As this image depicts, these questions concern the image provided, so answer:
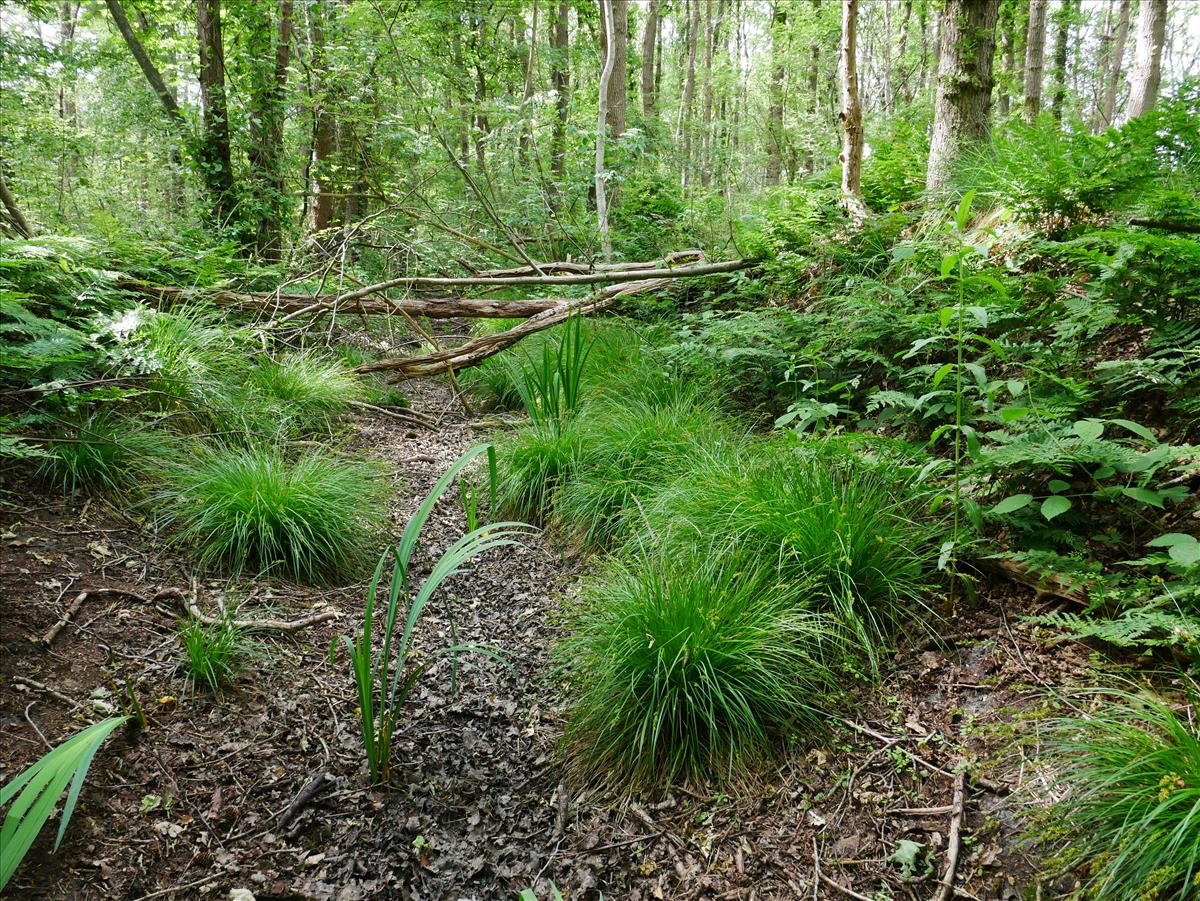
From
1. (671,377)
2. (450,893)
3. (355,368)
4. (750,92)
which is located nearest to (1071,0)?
(750,92)

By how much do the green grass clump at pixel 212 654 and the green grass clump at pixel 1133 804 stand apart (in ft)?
8.25

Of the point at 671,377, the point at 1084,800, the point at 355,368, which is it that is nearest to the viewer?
the point at 1084,800

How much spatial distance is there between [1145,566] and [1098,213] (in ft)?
7.53

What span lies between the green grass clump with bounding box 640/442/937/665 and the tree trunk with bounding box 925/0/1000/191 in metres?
3.35

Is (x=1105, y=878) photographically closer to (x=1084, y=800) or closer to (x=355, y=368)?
(x=1084, y=800)

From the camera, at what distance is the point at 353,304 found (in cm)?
560

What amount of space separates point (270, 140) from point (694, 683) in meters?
8.88

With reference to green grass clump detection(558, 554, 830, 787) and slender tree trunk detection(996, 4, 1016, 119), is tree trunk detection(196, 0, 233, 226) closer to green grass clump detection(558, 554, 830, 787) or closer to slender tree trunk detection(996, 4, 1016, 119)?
green grass clump detection(558, 554, 830, 787)

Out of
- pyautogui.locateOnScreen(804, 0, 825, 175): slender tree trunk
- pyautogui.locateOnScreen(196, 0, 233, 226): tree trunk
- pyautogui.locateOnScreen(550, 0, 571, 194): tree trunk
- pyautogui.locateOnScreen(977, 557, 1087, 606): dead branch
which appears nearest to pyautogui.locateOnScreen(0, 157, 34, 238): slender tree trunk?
pyautogui.locateOnScreen(196, 0, 233, 226): tree trunk

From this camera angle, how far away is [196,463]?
10.8 ft

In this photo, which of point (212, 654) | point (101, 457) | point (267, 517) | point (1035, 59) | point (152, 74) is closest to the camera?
point (212, 654)

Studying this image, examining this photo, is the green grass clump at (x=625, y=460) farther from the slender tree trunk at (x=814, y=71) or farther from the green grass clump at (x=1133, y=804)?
the slender tree trunk at (x=814, y=71)

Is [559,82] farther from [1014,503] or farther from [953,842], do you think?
[953,842]

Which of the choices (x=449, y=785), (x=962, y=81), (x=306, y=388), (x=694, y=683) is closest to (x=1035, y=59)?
(x=962, y=81)
